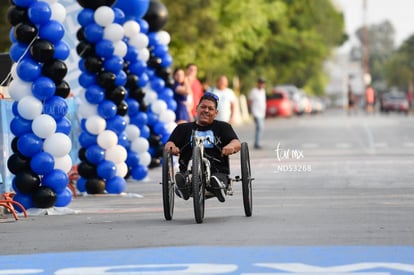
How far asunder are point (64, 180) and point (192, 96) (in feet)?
36.4

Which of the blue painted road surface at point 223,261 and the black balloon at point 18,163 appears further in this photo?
the black balloon at point 18,163

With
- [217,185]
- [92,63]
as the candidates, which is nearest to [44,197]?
[217,185]

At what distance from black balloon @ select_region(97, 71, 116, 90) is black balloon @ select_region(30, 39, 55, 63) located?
314cm

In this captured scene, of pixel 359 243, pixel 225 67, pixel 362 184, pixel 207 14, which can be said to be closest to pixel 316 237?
pixel 359 243

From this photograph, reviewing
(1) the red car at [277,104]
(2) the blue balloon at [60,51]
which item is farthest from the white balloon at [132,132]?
(1) the red car at [277,104]

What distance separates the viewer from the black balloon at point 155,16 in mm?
24312

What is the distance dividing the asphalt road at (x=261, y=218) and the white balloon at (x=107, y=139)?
28.8 inches

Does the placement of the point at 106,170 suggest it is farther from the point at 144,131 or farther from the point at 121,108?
the point at 144,131

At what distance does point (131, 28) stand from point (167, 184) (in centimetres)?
774

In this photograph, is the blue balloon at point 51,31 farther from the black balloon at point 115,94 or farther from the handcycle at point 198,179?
the black balloon at point 115,94

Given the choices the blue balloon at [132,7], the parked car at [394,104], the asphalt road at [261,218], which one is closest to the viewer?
the asphalt road at [261,218]

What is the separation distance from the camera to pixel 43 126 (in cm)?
1581

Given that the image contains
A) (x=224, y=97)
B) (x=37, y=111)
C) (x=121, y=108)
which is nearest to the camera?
(x=37, y=111)

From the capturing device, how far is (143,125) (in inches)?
884
